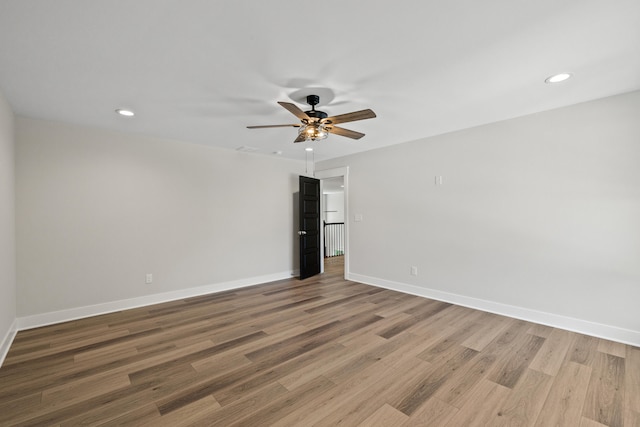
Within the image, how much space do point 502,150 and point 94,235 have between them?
17.8ft

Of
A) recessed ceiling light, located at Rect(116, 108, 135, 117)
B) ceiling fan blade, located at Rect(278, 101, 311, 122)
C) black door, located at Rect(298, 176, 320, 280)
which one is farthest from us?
black door, located at Rect(298, 176, 320, 280)

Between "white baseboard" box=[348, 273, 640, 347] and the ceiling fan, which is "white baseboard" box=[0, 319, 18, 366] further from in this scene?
"white baseboard" box=[348, 273, 640, 347]

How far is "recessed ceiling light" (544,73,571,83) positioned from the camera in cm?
234

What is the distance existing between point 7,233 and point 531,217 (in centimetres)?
571

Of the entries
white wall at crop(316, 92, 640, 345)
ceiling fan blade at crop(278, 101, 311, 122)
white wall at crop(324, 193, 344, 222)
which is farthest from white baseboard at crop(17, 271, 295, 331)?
white wall at crop(324, 193, 344, 222)

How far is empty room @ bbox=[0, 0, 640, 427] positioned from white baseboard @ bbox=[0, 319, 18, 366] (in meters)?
0.04

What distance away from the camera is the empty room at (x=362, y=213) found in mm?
1756

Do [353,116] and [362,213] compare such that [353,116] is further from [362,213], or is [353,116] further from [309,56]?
[362,213]

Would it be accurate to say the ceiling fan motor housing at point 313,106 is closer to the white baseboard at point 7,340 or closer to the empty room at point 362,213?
the empty room at point 362,213

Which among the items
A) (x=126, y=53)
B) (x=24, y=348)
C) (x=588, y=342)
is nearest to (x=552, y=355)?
(x=588, y=342)

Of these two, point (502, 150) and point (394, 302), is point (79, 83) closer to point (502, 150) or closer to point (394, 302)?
point (394, 302)

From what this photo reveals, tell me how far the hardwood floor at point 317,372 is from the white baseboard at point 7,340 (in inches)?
2.4

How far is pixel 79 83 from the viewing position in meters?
2.40

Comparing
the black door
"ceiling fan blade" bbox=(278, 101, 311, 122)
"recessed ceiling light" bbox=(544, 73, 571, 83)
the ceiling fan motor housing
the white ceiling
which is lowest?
the black door
